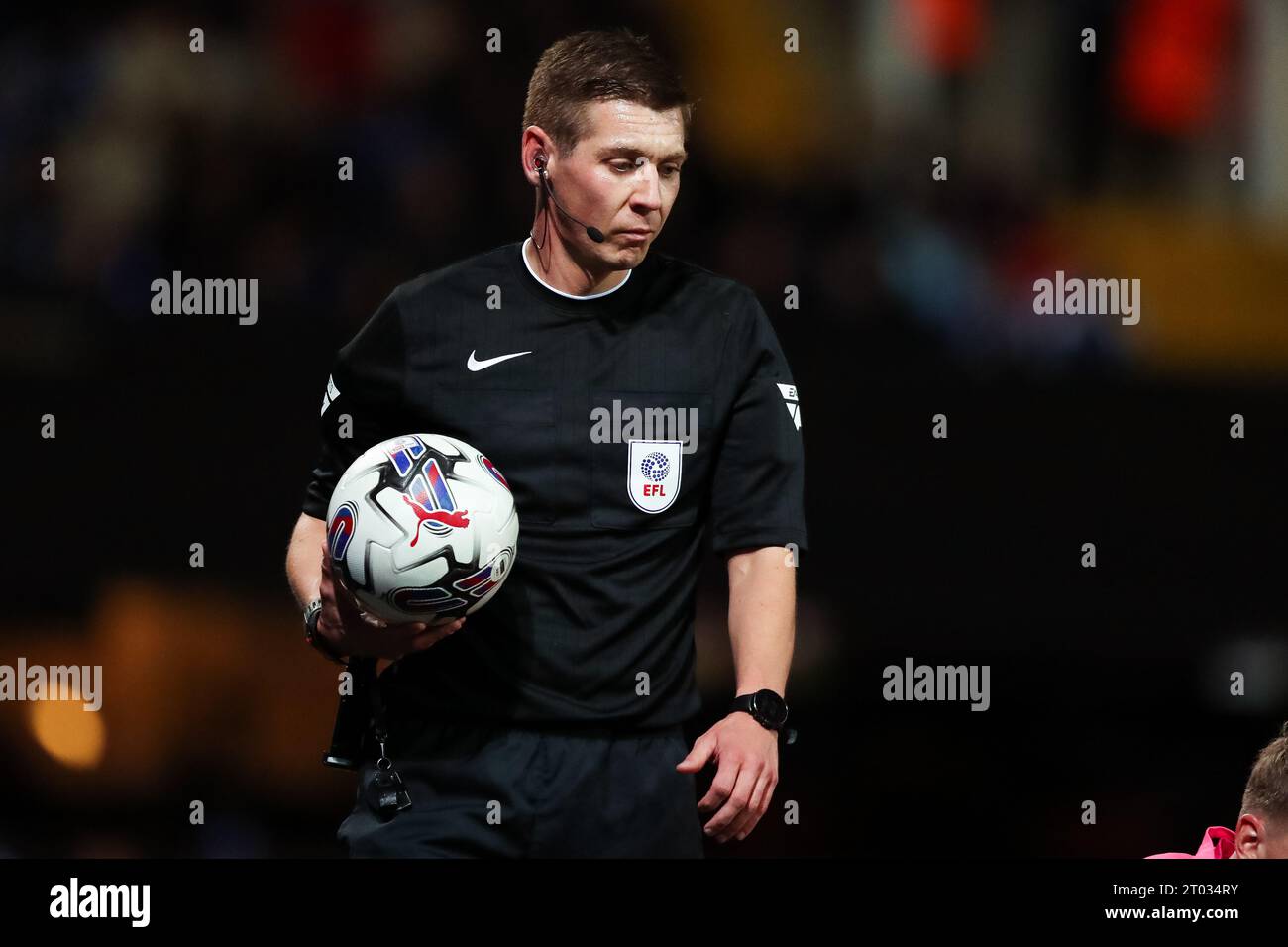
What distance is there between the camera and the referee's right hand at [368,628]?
342cm

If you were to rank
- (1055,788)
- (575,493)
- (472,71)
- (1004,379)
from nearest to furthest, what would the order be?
(575,493), (1055,788), (1004,379), (472,71)

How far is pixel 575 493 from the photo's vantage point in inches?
144

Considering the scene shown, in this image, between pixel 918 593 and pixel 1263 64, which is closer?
pixel 918 593

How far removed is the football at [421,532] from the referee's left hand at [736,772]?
0.52 meters

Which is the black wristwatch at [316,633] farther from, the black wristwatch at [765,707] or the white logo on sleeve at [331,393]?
the black wristwatch at [765,707]

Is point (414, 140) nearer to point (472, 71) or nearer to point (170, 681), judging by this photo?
point (472, 71)

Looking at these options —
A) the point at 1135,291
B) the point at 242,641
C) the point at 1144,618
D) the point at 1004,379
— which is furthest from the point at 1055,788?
the point at 242,641

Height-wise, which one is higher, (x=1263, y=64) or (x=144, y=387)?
(x=1263, y=64)

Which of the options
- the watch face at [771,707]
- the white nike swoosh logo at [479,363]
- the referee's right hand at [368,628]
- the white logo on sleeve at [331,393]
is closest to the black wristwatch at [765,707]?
the watch face at [771,707]

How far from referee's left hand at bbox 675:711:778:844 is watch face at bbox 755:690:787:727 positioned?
3 cm

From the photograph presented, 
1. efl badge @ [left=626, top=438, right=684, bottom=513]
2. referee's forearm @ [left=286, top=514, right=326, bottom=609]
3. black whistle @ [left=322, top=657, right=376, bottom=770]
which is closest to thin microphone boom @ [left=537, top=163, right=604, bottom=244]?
efl badge @ [left=626, top=438, right=684, bottom=513]

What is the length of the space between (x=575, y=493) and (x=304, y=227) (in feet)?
10.5

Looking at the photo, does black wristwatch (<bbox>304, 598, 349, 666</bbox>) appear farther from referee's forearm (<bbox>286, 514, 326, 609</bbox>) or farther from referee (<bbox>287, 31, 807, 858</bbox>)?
referee's forearm (<bbox>286, 514, 326, 609</bbox>)

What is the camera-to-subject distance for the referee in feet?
11.8
